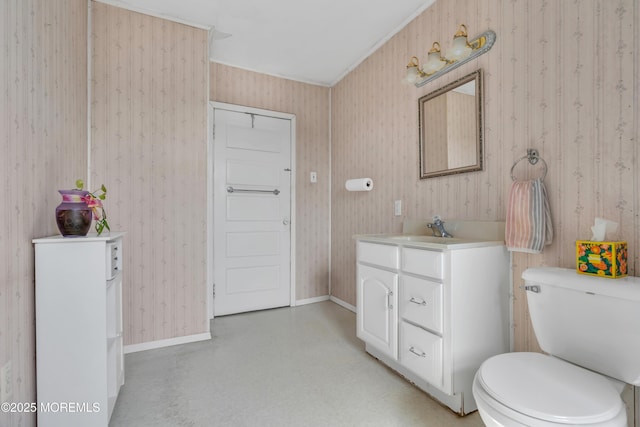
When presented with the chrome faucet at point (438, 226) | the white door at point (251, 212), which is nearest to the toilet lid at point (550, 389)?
the chrome faucet at point (438, 226)

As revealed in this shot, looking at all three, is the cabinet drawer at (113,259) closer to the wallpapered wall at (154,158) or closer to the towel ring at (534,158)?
the wallpapered wall at (154,158)

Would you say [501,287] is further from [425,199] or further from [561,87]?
[561,87]

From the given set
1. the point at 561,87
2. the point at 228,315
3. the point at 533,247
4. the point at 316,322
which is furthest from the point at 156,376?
the point at 561,87

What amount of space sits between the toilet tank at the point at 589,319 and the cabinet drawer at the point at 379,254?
26.1 inches

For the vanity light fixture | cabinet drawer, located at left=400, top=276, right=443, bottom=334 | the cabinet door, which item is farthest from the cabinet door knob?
the vanity light fixture

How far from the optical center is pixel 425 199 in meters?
2.25

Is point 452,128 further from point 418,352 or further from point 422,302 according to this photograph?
point 418,352

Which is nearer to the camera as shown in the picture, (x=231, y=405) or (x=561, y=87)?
(x=561, y=87)

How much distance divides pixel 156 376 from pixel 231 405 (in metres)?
0.63

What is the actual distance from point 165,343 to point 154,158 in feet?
4.68

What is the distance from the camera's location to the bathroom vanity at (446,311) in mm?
1503

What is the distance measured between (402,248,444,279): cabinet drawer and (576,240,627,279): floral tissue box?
1.77 feet

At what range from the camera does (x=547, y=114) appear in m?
1.51

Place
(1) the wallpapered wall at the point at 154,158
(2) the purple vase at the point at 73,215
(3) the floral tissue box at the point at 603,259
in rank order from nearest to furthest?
1. (3) the floral tissue box at the point at 603,259
2. (2) the purple vase at the point at 73,215
3. (1) the wallpapered wall at the point at 154,158
